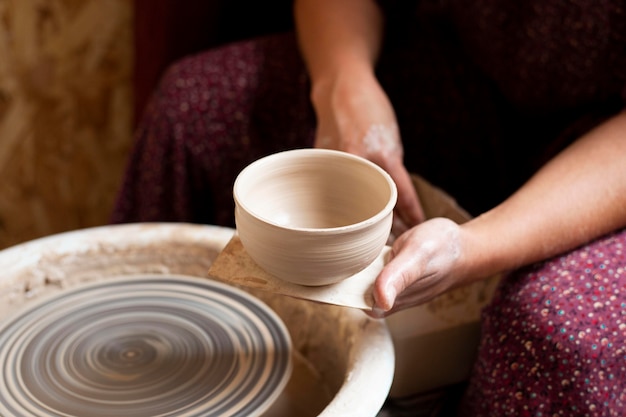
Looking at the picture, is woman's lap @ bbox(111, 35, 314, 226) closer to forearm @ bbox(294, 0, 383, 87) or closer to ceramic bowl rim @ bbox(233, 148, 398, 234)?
forearm @ bbox(294, 0, 383, 87)

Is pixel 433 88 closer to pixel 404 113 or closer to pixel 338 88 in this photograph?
pixel 404 113

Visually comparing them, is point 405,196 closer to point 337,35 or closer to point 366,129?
point 366,129

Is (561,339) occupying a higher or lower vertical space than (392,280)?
lower

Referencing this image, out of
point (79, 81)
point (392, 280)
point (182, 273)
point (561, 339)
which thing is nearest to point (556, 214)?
point (561, 339)

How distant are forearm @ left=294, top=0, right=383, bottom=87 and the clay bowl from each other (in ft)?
1.08

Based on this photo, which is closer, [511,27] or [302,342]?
[302,342]

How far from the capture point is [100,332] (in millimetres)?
1005

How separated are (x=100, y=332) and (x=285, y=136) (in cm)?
52

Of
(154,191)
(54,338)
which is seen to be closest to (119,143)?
(154,191)

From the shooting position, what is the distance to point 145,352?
976 millimetres

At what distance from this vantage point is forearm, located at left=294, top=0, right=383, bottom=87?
4.17 feet

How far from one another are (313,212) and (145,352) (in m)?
0.29

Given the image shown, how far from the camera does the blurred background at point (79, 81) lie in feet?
5.55

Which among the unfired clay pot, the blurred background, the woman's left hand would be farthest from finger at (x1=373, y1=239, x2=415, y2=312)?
the blurred background
